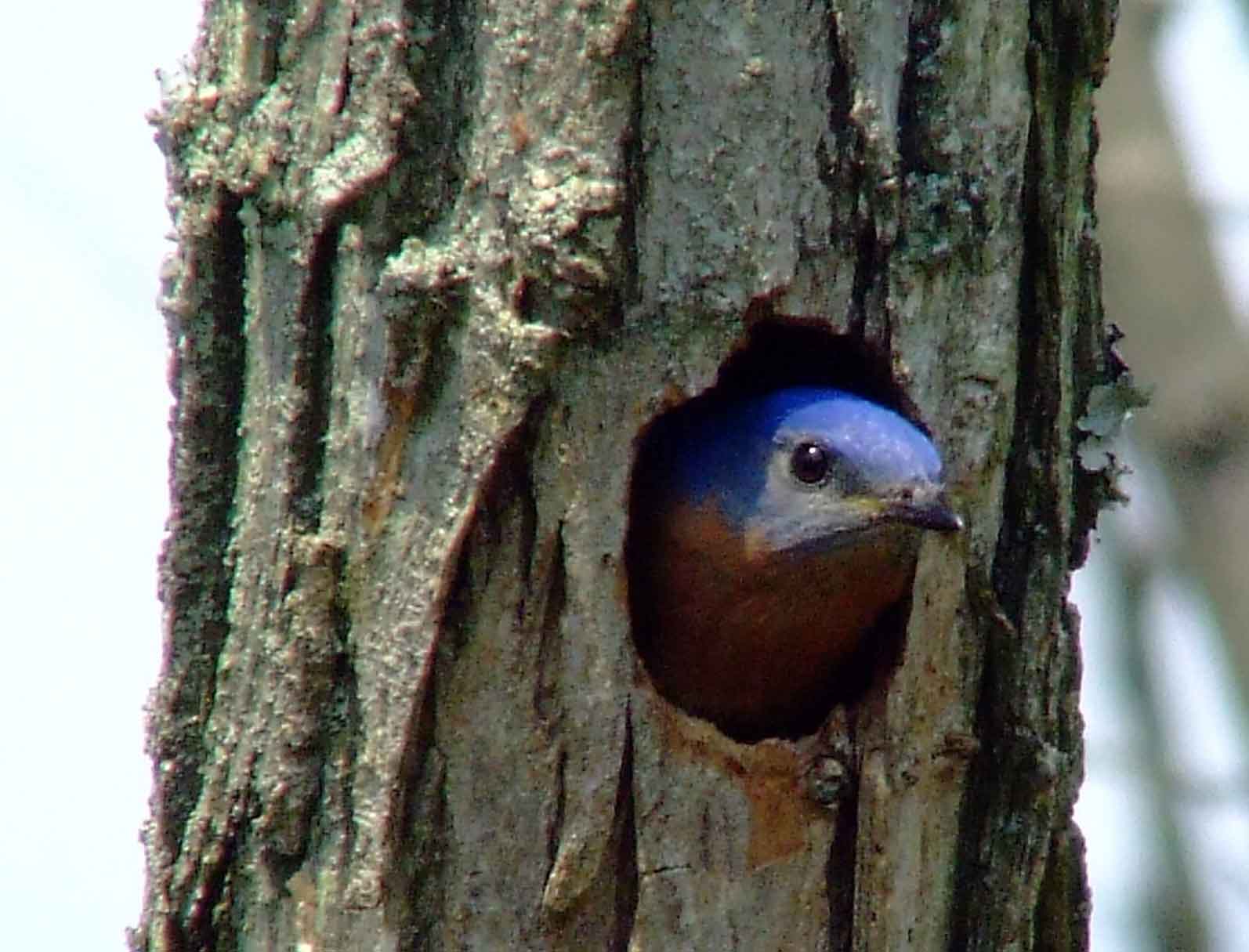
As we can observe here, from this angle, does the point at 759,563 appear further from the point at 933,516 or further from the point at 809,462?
the point at 933,516

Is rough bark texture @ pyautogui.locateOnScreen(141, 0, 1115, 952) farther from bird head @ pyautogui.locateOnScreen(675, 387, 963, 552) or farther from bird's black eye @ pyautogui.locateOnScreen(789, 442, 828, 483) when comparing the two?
bird's black eye @ pyautogui.locateOnScreen(789, 442, 828, 483)

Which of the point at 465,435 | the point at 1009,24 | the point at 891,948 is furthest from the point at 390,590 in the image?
the point at 1009,24

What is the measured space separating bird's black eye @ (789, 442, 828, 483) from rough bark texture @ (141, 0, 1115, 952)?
45cm

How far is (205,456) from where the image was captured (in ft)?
12.8

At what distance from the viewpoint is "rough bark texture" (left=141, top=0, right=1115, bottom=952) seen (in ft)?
12.2

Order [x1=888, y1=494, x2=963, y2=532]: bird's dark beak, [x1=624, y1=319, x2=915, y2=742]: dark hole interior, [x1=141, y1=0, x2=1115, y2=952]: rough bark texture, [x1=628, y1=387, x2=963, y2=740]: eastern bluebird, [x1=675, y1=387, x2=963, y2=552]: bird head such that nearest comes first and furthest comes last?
[x1=141, y1=0, x2=1115, y2=952]: rough bark texture, [x1=888, y1=494, x2=963, y2=532]: bird's dark beak, [x1=624, y1=319, x2=915, y2=742]: dark hole interior, [x1=675, y1=387, x2=963, y2=552]: bird head, [x1=628, y1=387, x2=963, y2=740]: eastern bluebird

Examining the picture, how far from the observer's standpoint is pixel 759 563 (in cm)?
454

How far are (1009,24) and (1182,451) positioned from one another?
4597 mm

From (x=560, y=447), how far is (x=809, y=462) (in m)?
0.84

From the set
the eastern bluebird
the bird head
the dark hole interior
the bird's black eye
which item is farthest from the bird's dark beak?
the bird's black eye

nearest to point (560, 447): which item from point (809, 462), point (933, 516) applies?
point (933, 516)

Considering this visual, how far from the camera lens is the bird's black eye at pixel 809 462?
4.38m

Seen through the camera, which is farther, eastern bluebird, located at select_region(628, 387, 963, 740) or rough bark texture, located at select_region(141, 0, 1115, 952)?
eastern bluebird, located at select_region(628, 387, 963, 740)

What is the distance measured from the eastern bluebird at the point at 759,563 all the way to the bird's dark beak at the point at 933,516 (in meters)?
0.33
